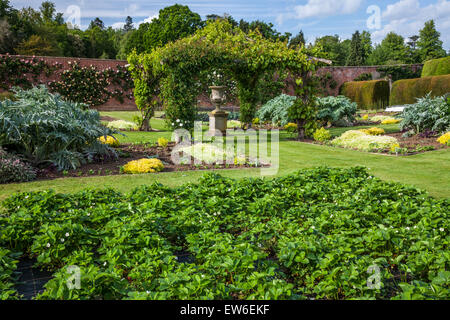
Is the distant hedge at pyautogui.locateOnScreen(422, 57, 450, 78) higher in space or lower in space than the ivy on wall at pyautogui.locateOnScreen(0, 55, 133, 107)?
higher

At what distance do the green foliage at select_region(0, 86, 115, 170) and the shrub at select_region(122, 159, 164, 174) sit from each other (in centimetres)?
100

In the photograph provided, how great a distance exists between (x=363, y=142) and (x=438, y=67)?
16.5 meters

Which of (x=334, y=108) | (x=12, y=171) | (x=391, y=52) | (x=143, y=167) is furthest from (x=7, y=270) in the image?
(x=391, y=52)

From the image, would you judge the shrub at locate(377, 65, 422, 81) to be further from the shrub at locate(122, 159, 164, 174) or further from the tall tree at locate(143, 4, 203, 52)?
the shrub at locate(122, 159, 164, 174)

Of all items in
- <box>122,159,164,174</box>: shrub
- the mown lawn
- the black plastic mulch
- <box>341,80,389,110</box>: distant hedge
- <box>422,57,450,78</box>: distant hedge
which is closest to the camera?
the black plastic mulch

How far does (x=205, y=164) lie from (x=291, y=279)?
16.5 ft

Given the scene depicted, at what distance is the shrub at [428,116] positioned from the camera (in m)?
10.2

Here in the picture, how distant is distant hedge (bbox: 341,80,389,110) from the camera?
21641mm

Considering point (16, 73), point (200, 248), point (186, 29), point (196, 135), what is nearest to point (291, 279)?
point (200, 248)

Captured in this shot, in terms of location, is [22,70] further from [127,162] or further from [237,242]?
[237,242]

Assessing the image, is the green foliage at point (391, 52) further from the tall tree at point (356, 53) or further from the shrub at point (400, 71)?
the shrub at point (400, 71)

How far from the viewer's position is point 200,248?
110 inches

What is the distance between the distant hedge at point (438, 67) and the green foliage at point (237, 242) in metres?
21.1

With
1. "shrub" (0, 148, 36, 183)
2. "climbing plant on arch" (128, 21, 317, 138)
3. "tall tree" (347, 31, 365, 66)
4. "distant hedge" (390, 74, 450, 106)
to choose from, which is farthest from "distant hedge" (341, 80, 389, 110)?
"tall tree" (347, 31, 365, 66)
